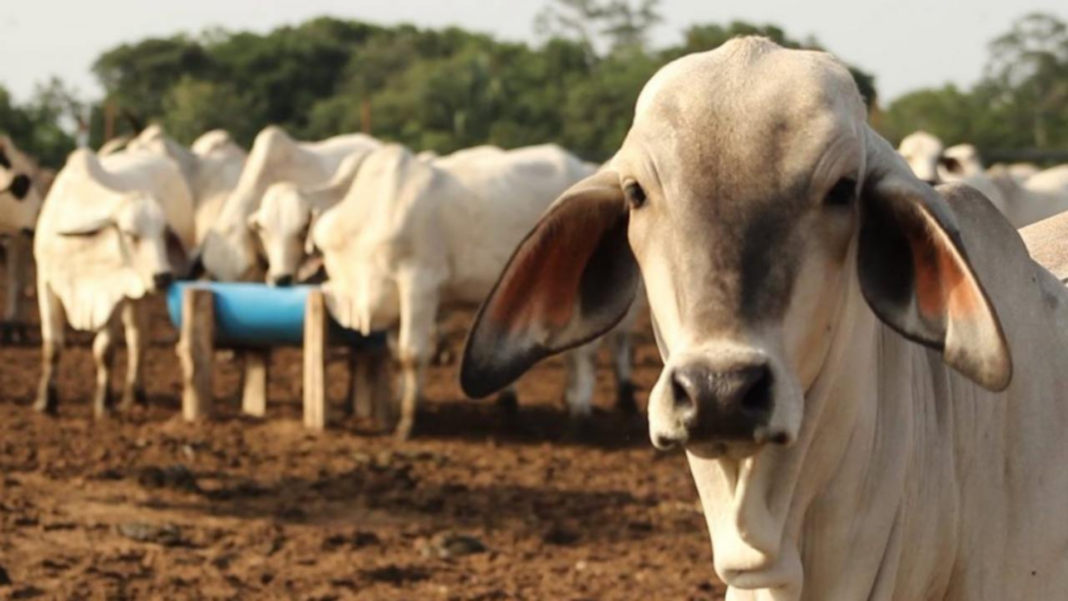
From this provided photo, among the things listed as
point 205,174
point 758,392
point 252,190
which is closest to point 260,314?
point 252,190

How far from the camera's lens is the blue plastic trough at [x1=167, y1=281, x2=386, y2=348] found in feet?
36.1

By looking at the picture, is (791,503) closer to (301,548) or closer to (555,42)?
(301,548)

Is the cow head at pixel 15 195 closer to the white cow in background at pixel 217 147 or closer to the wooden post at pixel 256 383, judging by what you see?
the white cow in background at pixel 217 147

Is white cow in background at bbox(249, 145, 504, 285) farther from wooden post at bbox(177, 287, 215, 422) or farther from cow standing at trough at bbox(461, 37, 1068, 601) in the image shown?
cow standing at trough at bbox(461, 37, 1068, 601)

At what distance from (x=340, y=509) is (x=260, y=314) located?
291 centimetres

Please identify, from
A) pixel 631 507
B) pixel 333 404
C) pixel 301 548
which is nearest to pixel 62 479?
pixel 301 548

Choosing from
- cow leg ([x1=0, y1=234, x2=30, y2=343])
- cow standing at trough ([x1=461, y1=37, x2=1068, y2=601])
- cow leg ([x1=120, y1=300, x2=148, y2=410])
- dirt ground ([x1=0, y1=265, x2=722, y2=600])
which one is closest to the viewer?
cow standing at trough ([x1=461, y1=37, x2=1068, y2=601])

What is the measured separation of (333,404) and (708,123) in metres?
9.72

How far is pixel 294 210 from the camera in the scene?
458 inches

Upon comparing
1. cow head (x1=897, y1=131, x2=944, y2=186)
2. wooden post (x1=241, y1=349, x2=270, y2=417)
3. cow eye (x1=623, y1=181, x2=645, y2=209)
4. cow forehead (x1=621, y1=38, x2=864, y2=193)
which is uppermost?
cow forehead (x1=621, y1=38, x2=864, y2=193)

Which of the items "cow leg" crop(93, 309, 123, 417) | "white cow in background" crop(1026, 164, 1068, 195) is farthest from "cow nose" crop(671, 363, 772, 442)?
"white cow in background" crop(1026, 164, 1068, 195)

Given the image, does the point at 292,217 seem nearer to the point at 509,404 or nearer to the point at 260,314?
the point at 260,314

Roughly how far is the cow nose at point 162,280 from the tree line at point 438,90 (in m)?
15.2

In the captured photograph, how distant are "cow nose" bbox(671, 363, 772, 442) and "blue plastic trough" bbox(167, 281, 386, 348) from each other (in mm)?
8367
